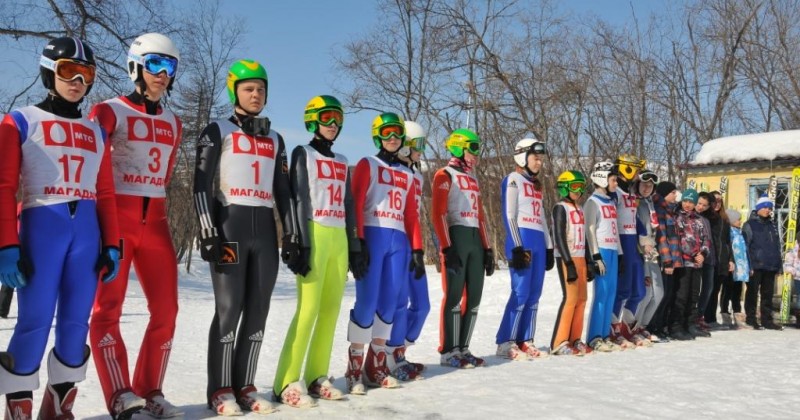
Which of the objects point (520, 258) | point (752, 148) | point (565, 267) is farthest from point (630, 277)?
point (752, 148)

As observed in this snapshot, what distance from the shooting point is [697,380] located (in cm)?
622

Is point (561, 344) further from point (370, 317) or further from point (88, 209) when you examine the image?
point (88, 209)

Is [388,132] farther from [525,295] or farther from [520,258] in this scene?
[525,295]

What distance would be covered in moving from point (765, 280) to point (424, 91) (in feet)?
53.0

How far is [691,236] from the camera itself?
9.97m

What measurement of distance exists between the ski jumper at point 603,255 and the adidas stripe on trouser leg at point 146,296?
522cm

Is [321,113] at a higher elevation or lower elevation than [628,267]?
higher

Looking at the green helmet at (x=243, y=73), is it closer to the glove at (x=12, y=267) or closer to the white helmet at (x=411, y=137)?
the glove at (x=12, y=267)

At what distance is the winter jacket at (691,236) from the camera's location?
9828 millimetres

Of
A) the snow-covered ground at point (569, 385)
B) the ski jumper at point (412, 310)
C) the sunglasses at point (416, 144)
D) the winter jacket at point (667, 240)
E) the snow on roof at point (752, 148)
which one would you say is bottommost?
the snow-covered ground at point (569, 385)

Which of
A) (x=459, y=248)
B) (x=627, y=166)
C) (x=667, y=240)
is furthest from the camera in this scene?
(x=667, y=240)

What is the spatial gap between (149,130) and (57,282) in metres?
1.14

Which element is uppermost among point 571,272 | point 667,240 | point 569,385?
point 667,240

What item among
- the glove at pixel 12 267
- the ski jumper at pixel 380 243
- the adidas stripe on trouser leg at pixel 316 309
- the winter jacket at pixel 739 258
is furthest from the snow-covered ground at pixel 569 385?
the winter jacket at pixel 739 258
